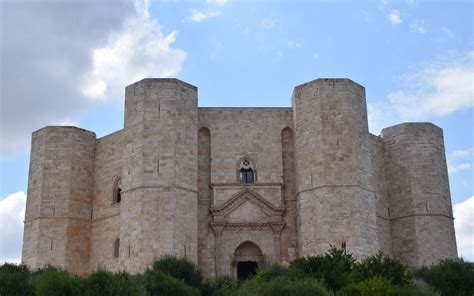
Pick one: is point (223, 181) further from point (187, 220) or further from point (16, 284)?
point (16, 284)

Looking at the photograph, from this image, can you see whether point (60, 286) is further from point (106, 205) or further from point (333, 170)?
point (333, 170)

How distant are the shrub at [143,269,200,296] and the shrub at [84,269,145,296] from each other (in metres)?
2.23

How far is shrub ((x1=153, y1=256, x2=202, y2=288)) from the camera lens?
63.6 feet

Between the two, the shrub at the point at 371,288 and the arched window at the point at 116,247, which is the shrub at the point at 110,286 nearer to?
the shrub at the point at 371,288

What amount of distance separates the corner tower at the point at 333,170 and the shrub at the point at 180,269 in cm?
415

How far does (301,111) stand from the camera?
2325cm

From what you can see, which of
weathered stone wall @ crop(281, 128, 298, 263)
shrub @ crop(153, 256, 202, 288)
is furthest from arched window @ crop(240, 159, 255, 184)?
shrub @ crop(153, 256, 202, 288)

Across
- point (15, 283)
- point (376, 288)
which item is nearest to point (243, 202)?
point (376, 288)

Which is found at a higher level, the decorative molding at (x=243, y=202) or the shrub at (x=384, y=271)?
the decorative molding at (x=243, y=202)

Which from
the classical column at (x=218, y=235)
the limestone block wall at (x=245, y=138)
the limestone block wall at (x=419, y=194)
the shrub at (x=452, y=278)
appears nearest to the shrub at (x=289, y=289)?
the shrub at (x=452, y=278)

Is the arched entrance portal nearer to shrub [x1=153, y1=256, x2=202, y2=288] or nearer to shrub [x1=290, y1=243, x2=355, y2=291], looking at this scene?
shrub [x1=153, y1=256, x2=202, y2=288]

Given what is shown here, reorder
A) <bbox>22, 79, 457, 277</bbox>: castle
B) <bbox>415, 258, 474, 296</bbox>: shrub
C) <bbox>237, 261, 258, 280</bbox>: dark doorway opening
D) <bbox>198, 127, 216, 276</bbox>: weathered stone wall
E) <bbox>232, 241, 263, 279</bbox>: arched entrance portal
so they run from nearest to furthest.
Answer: <bbox>415, 258, 474, 296</bbox>: shrub < <bbox>22, 79, 457, 277</bbox>: castle < <bbox>198, 127, 216, 276</bbox>: weathered stone wall < <bbox>232, 241, 263, 279</bbox>: arched entrance portal < <bbox>237, 261, 258, 280</bbox>: dark doorway opening

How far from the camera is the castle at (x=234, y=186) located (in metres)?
21.6

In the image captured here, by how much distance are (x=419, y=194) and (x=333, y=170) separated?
16.2ft
